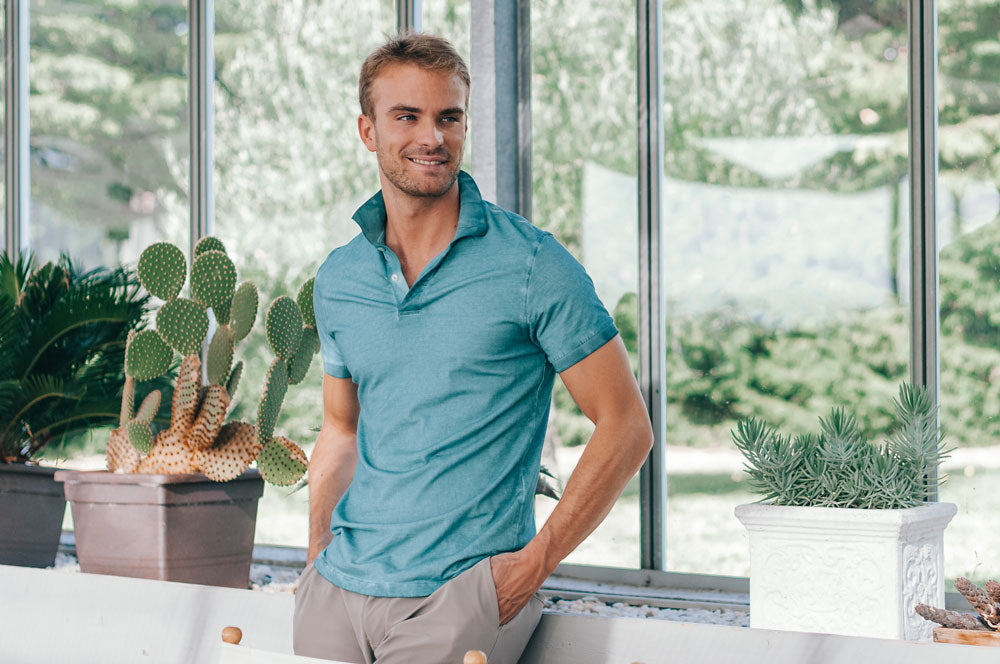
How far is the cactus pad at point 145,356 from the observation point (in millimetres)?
3650

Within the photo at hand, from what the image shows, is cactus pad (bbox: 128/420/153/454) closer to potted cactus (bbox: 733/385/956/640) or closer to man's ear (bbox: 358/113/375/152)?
potted cactus (bbox: 733/385/956/640)

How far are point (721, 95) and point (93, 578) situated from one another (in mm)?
2862

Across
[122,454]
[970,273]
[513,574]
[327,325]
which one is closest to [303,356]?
[122,454]

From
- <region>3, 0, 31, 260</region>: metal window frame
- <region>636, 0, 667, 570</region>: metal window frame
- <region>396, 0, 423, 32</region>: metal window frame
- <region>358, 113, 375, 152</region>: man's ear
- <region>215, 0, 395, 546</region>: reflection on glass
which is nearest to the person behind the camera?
<region>358, 113, 375, 152</region>: man's ear

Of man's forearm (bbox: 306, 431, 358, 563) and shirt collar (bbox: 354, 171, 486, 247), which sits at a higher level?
shirt collar (bbox: 354, 171, 486, 247)

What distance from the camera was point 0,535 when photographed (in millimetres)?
4352

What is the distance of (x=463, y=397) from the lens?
4.89ft

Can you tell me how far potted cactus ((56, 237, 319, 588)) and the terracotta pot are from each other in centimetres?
63

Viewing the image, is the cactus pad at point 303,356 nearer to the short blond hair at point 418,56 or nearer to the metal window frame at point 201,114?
the metal window frame at point 201,114

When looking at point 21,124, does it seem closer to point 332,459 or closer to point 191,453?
point 191,453

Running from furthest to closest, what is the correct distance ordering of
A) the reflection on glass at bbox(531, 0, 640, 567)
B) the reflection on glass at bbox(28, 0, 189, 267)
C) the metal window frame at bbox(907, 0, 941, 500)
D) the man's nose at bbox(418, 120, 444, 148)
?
the reflection on glass at bbox(28, 0, 189, 267), the reflection on glass at bbox(531, 0, 640, 567), the metal window frame at bbox(907, 0, 941, 500), the man's nose at bbox(418, 120, 444, 148)

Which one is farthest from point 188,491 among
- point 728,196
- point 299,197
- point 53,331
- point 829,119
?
point 829,119

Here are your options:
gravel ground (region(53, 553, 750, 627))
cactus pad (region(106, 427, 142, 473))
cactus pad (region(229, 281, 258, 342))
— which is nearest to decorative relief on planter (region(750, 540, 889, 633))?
gravel ground (region(53, 553, 750, 627))

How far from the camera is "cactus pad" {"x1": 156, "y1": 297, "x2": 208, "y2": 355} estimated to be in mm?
3666
